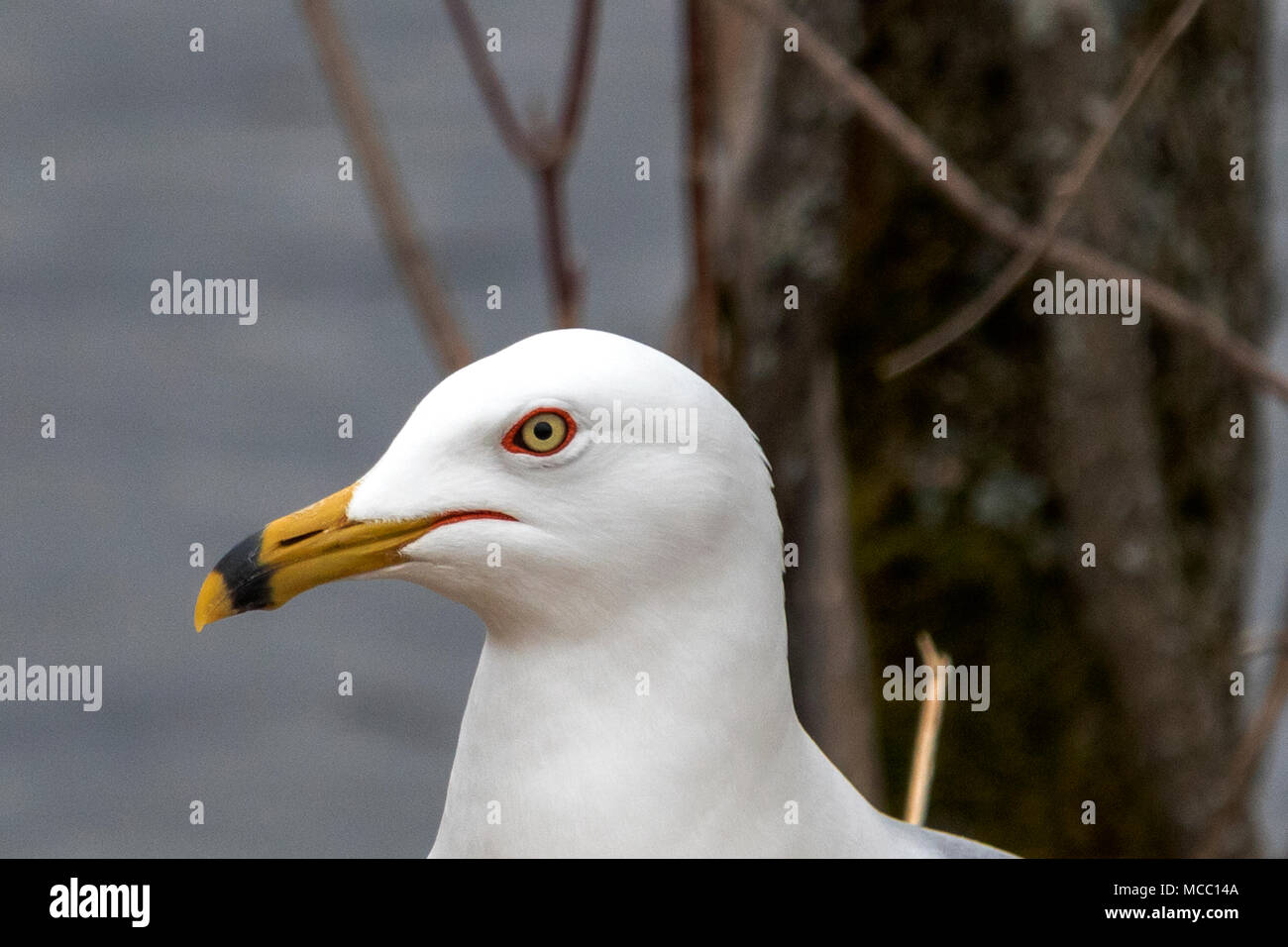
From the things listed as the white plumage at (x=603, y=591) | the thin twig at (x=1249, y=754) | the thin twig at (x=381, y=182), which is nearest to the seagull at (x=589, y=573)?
the white plumage at (x=603, y=591)

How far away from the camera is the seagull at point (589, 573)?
208cm

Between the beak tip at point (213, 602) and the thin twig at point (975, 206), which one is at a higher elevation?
the thin twig at point (975, 206)

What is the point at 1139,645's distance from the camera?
133 inches

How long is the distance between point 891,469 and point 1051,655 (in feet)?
2.23

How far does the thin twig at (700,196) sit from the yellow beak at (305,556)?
1032mm

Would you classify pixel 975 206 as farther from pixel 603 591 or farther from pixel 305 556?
pixel 305 556

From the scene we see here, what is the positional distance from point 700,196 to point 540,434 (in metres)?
1.07

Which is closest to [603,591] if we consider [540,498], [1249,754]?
[540,498]

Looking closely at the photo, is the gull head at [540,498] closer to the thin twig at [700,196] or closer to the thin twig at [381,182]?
the thin twig at [700,196]

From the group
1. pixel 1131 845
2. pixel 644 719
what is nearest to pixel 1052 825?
pixel 1131 845

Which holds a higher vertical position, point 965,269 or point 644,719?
point 965,269

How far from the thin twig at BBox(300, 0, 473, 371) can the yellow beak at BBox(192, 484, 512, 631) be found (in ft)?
3.69

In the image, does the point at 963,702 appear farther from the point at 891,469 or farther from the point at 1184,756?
the point at 1184,756

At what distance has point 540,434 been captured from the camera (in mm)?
2082
